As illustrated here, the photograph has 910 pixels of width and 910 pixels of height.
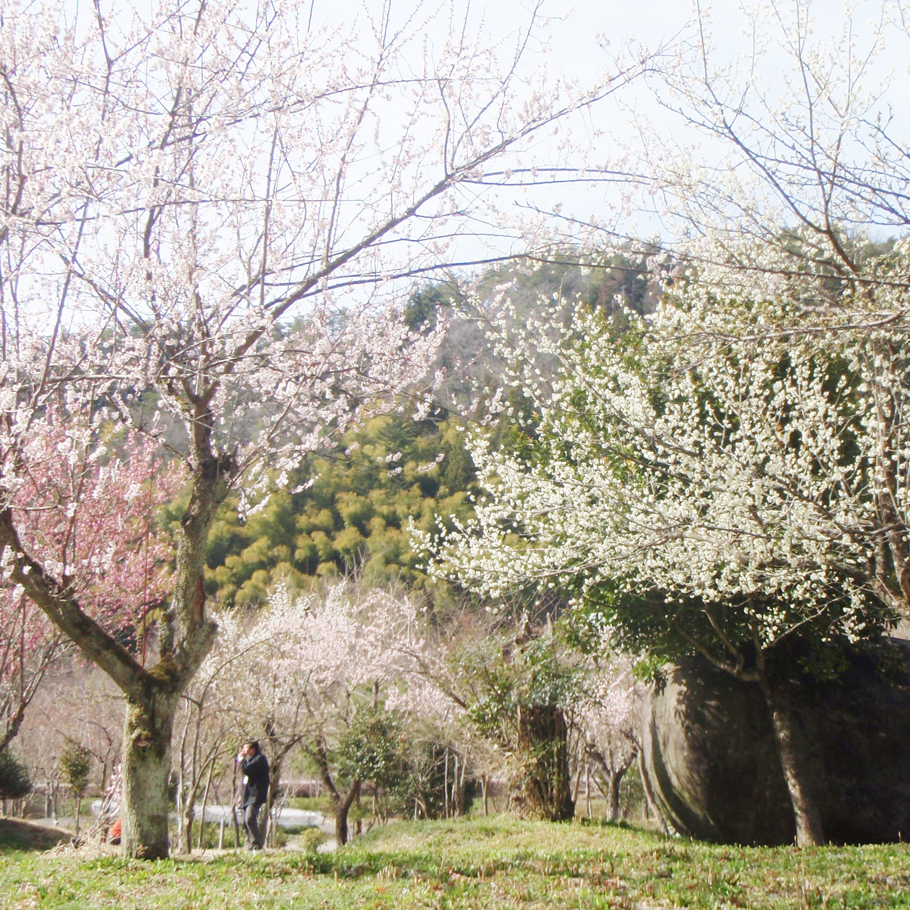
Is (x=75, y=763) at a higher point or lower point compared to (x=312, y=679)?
lower

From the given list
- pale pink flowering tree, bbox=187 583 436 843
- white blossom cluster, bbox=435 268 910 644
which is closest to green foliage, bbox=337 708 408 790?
pale pink flowering tree, bbox=187 583 436 843

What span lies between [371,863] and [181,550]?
241 centimetres

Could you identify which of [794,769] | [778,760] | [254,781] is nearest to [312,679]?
[254,781]

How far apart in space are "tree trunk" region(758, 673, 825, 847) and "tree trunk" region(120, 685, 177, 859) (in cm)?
539

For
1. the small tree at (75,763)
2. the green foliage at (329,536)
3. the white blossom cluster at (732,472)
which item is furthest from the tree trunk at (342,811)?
the white blossom cluster at (732,472)

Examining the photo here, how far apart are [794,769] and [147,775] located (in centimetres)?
561

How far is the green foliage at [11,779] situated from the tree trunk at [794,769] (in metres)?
12.1

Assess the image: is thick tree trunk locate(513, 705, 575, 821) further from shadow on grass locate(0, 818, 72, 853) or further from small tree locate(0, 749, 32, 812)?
small tree locate(0, 749, 32, 812)

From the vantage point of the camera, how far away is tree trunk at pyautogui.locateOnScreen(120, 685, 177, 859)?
4.75 metres

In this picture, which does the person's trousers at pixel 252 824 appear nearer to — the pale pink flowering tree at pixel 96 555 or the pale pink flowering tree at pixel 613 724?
the pale pink flowering tree at pixel 96 555

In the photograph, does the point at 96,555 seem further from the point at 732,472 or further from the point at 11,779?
the point at 11,779

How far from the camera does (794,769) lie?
693 cm

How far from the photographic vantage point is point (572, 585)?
8039mm

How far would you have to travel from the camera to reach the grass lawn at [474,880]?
12.0ft
